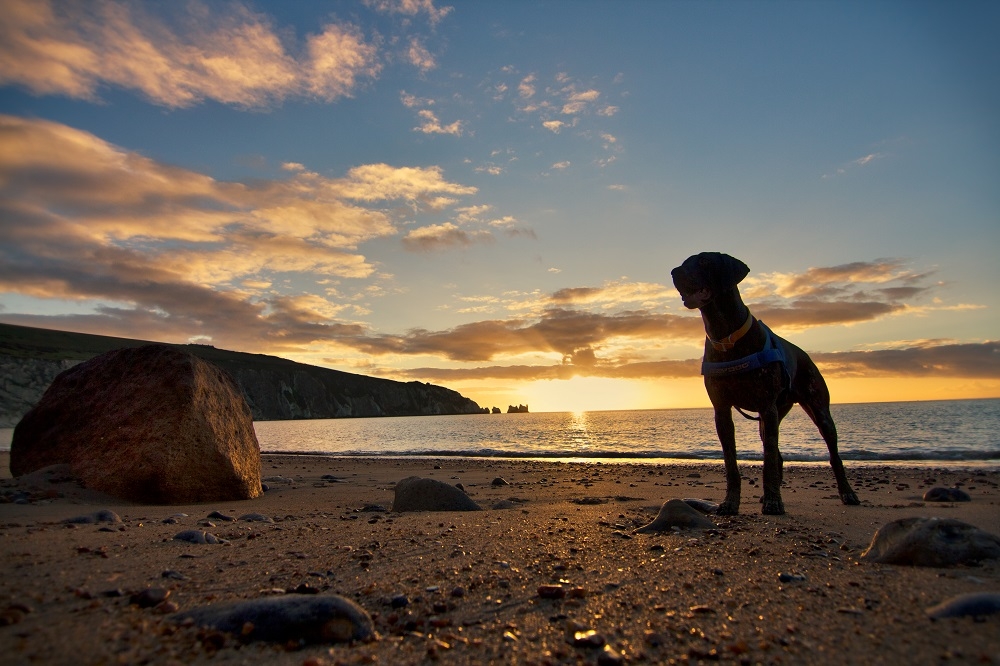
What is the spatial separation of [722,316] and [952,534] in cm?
316

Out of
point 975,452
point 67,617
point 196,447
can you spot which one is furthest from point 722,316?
point 975,452

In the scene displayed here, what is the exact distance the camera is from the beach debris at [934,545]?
13.3 feet

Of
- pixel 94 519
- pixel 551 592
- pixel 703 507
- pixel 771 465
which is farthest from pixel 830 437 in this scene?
pixel 94 519

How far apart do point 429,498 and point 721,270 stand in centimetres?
492

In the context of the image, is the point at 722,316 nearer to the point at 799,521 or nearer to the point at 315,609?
the point at 799,521

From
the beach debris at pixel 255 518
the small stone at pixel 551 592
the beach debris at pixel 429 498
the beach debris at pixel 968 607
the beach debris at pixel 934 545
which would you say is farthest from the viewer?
the beach debris at pixel 429 498

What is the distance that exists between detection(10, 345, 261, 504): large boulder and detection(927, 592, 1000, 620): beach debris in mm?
8822

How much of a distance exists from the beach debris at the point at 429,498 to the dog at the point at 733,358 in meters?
3.39

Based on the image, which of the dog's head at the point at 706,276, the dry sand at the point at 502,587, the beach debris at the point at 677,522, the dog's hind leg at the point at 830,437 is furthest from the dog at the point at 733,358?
the dog's hind leg at the point at 830,437

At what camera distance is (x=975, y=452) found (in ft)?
68.1

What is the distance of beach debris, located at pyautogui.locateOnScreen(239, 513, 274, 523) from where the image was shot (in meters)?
6.88

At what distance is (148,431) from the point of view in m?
8.37

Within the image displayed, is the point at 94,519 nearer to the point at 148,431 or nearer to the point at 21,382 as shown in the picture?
the point at 148,431

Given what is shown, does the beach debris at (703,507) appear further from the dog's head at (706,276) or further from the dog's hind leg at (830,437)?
the dog's head at (706,276)
